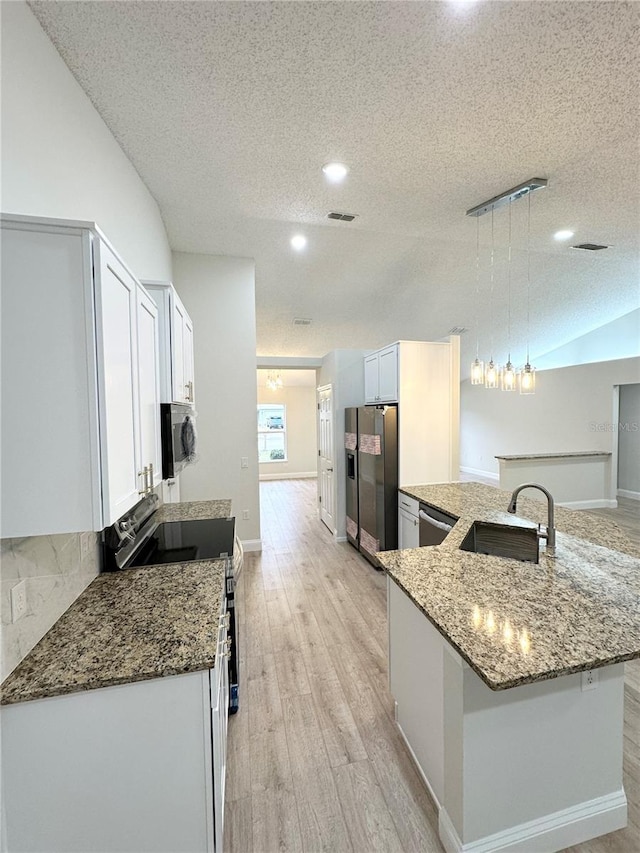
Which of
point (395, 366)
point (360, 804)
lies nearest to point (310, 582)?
point (360, 804)

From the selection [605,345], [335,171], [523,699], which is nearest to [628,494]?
[605,345]

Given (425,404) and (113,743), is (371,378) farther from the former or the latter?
(113,743)

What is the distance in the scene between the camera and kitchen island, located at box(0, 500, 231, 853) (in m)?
1.02

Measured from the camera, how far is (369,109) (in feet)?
5.85

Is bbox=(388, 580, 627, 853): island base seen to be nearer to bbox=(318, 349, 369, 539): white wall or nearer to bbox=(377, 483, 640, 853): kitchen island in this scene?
bbox=(377, 483, 640, 853): kitchen island

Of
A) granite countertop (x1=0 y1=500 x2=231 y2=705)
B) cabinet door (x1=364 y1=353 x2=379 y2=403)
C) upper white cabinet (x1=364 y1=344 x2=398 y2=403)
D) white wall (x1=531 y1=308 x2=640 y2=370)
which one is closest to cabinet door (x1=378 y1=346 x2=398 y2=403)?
upper white cabinet (x1=364 y1=344 x2=398 y2=403)

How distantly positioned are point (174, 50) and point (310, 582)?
12.1 ft

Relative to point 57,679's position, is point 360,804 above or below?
below

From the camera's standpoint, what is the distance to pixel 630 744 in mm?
1736

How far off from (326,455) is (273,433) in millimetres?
4682

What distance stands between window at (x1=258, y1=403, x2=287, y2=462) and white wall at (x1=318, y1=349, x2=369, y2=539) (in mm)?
4969

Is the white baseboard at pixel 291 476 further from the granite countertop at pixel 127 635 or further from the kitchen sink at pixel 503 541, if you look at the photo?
the granite countertop at pixel 127 635

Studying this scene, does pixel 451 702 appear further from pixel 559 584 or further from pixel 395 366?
pixel 395 366

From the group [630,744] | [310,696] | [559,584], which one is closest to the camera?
[559,584]
